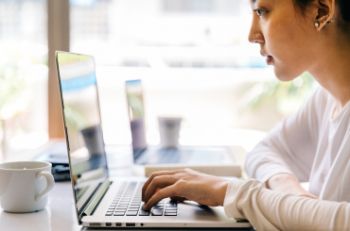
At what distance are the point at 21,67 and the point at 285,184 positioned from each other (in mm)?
1575

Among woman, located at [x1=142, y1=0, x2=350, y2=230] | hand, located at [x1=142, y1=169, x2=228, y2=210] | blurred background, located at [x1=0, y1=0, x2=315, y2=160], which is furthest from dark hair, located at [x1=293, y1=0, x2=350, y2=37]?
blurred background, located at [x1=0, y1=0, x2=315, y2=160]

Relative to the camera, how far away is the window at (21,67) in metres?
2.37

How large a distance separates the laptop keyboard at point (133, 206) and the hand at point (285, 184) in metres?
0.28

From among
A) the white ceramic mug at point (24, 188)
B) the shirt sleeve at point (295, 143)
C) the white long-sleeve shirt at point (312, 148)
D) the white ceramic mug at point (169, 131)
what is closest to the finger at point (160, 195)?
the white ceramic mug at point (24, 188)

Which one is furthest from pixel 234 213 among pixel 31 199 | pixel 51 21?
pixel 51 21

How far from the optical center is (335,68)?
1.24 m

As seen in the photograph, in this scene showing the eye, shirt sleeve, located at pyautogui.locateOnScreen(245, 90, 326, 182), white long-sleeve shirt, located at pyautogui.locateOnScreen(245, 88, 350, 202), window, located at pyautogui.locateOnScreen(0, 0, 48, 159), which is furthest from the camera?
window, located at pyautogui.locateOnScreen(0, 0, 48, 159)

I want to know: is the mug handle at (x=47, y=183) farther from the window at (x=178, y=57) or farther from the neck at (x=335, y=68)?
the window at (x=178, y=57)

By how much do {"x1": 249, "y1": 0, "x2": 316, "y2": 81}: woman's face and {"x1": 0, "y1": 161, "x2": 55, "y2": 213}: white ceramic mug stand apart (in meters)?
0.58

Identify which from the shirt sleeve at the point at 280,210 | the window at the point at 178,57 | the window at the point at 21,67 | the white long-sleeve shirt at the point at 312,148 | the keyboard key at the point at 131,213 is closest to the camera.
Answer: the shirt sleeve at the point at 280,210

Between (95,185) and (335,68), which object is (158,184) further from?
(335,68)

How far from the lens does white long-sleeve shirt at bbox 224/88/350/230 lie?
908 millimetres

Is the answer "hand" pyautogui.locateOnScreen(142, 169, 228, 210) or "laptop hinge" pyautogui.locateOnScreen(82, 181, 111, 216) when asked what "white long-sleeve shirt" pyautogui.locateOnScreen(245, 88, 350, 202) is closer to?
"hand" pyautogui.locateOnScreen(142, 169, 228, 210)

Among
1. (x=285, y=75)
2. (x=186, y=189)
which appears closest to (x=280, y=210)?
(x=186, y=189)
